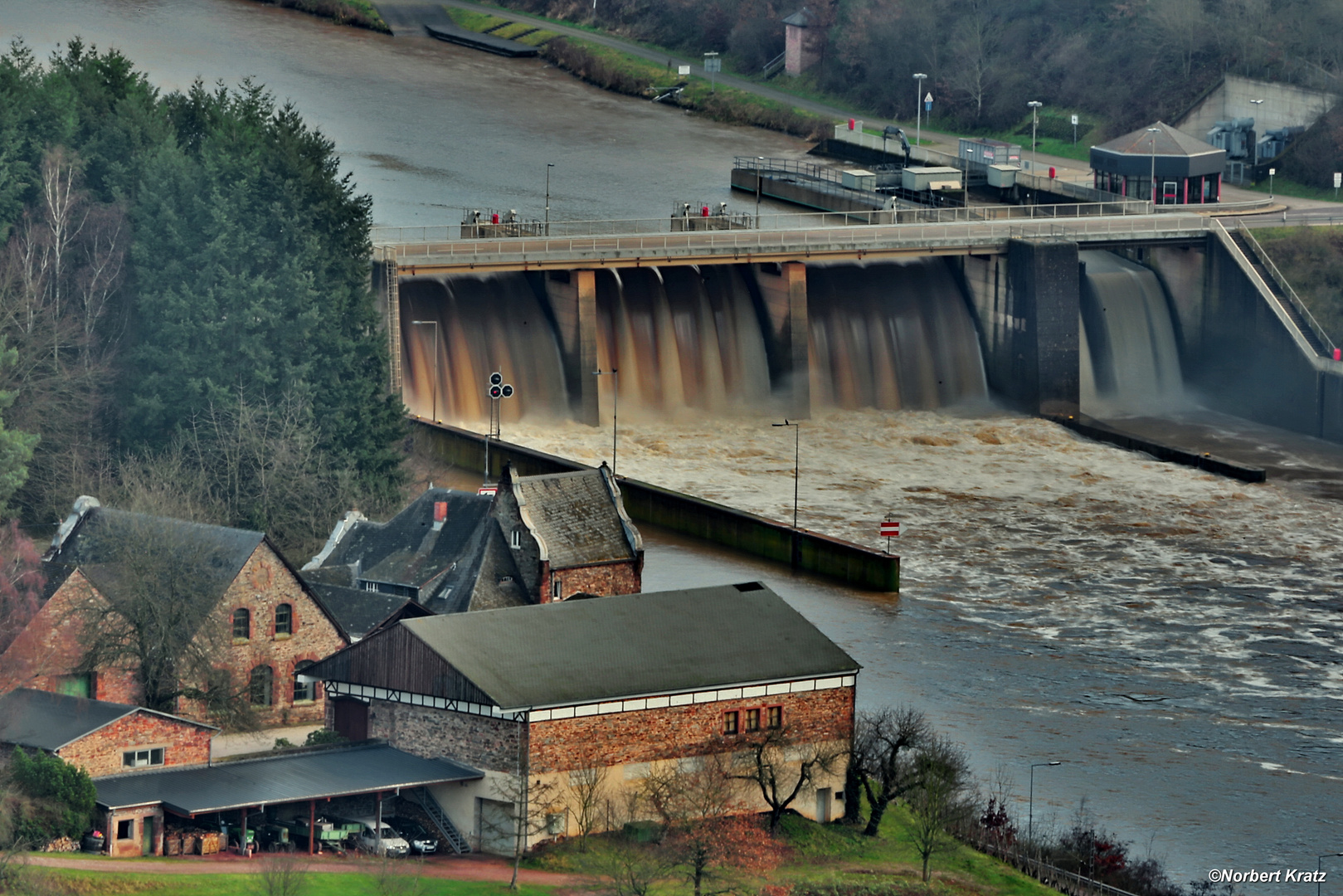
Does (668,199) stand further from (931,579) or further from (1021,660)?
(1021,660)

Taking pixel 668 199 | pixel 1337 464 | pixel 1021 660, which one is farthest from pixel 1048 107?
pixel 1021 660

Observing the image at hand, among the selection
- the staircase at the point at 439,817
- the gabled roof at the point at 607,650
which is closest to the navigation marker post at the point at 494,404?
the gabled roof at the point at 607,650

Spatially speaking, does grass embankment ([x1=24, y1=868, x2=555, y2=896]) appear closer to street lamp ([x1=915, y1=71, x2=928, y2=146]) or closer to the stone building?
the stone building

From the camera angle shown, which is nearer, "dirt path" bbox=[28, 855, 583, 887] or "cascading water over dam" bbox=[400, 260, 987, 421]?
"dirt path" bbox=[28, 855, 583, 887]

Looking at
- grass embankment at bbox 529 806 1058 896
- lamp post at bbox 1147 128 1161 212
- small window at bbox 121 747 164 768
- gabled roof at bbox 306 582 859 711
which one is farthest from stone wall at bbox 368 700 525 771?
lamp post at bbox 1147 128 1161 212

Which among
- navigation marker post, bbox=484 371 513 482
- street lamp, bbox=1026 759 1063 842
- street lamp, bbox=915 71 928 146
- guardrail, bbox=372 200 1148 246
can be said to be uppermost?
street lamp, bbox=915 71 928 146

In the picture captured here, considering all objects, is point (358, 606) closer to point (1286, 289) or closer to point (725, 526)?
point (725, 526)

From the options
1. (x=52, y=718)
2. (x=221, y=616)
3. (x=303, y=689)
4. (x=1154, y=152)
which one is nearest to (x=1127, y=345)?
(x=1154, y=152)
